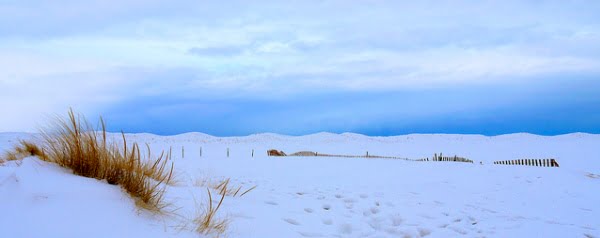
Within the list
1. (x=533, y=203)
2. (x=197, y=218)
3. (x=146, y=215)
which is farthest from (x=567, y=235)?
(x=146, y=215)

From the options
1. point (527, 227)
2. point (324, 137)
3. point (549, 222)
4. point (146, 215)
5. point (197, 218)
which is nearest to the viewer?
point (146, 215)

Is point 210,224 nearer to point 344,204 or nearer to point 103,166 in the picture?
point 103,166

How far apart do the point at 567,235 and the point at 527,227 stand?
42 cm

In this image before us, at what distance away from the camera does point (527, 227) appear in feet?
19.3

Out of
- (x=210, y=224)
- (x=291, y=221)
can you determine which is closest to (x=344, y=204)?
(x=291, y=221)

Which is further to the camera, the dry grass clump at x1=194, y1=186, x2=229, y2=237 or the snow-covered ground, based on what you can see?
the dry grass clump at x1=194, y1=186, x2=229, y2=237

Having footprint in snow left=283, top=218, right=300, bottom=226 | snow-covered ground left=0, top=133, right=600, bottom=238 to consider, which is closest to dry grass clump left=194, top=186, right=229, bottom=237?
snow-covered ground left=0, top=133, right=600, bottom=238

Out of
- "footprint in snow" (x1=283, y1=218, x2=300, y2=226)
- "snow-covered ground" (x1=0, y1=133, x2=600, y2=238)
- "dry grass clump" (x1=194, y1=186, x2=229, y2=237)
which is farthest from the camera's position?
"footprint in snow" (x1=283, y1=218, x2=300, y2=226)

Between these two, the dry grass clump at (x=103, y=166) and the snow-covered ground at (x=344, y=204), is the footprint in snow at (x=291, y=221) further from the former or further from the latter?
the dry grass clump at (x=103, y=166)

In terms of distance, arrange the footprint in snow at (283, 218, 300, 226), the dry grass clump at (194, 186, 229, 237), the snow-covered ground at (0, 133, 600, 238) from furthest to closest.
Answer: the footprint in snow at (283, 218, 300, 226)
the dry grass clump at (194, 186, 229, 237)
the snow-covered ground at (0, 133, 600, 238)

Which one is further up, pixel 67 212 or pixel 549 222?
pixel 67 212

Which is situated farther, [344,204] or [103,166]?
[344,204]

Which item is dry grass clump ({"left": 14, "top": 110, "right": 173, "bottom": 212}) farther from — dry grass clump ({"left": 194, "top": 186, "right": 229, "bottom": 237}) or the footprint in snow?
the footprint in snow

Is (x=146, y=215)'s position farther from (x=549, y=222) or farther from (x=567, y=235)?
(x=549, y=222)
